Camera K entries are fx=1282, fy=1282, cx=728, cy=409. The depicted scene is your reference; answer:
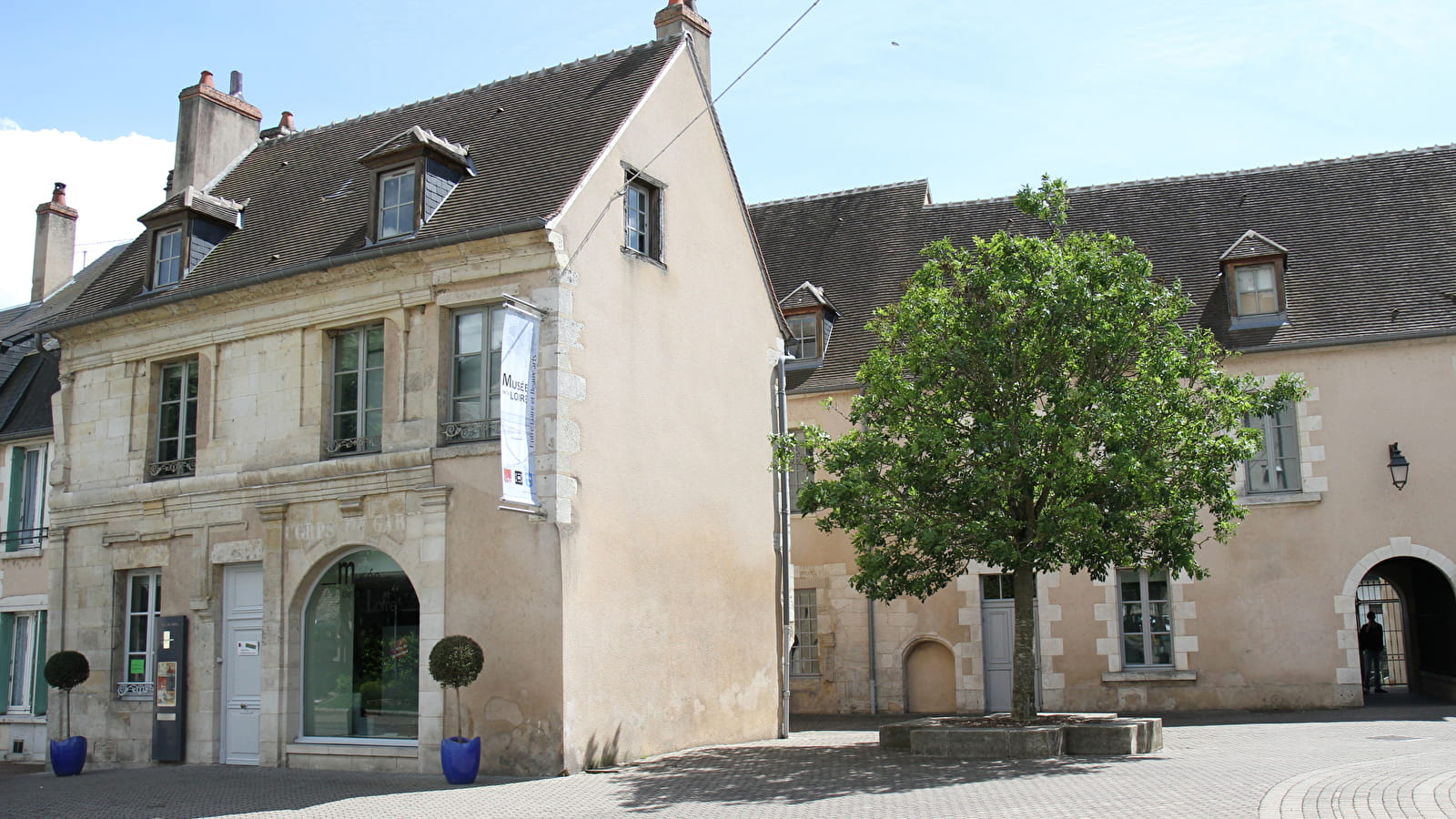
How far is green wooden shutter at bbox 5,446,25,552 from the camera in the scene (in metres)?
17.6

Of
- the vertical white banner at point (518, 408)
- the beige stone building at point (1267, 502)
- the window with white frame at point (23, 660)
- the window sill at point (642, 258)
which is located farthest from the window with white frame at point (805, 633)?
the window with white frame at point (23, 660)

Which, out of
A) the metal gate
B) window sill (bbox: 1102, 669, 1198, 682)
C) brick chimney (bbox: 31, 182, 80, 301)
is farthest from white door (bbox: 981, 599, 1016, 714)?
brick chimney (bbox: 31, 182, 80, 301)

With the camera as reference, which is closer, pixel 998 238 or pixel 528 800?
pixel 528 800

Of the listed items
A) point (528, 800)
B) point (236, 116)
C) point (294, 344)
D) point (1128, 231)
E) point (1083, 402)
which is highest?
point (236, 116)

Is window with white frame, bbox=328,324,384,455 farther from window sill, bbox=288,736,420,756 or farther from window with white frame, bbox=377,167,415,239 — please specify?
window sill, bbox=288,736,420,756

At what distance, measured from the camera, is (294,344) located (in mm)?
13305

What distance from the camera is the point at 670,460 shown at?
1336 centimetres

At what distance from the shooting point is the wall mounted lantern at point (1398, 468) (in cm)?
1638

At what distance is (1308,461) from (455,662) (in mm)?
11679

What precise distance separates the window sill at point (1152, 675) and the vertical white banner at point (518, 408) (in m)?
9.46

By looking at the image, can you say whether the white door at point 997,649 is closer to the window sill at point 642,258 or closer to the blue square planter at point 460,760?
the window sill at point 642,258

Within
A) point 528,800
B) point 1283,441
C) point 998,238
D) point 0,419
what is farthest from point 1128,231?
point 0,419

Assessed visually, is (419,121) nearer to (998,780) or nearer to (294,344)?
(294,344)

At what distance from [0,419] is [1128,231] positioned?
55.3 ft
